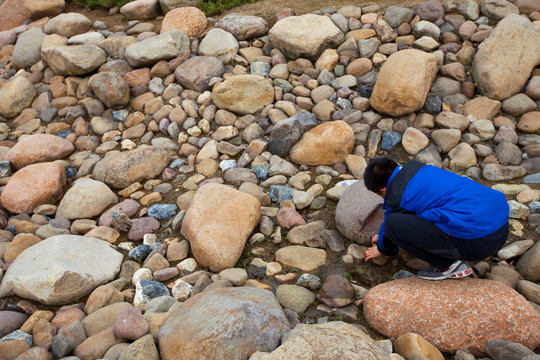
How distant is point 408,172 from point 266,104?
9.38 feet

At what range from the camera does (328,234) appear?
13.5ft

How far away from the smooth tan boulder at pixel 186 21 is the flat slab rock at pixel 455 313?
513 centimetres

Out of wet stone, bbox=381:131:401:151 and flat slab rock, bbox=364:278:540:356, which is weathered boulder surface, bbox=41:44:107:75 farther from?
flat slab rock, bbox=364:278:540:356

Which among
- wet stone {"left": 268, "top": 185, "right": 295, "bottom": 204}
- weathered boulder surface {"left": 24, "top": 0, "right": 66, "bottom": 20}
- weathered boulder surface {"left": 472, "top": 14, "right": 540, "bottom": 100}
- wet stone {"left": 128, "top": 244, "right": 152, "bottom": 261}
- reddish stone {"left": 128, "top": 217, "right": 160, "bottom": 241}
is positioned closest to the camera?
wet stone {"left": 128, "top": 244, "right": 152, "bottom": 261}

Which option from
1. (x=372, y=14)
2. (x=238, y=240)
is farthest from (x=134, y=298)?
(x=372, y=14)

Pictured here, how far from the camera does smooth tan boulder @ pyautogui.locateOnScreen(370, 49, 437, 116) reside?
5.10 m

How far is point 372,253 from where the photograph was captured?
3.78 m

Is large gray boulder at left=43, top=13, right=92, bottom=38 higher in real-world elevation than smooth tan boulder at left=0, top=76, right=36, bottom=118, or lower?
higher

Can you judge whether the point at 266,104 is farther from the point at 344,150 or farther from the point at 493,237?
the point at 493,237

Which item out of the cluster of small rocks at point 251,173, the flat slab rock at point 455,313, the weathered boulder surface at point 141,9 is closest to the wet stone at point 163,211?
the cluster of small rocks at point 251,173

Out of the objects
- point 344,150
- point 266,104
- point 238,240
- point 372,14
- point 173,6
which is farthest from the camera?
point 173,6

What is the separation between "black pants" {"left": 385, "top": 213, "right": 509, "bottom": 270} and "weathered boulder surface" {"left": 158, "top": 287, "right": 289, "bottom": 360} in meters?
1.03

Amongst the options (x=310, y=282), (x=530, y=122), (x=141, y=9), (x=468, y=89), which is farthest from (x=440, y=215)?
(x=141, y=9)

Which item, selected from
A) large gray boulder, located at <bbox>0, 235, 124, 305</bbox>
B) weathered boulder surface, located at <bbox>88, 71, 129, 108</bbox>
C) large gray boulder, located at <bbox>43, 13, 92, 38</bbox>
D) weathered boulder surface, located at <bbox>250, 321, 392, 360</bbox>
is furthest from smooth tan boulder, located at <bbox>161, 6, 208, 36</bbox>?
weathered boulder surface, located at <bbox>250, 321, 392, 360</bbox>
